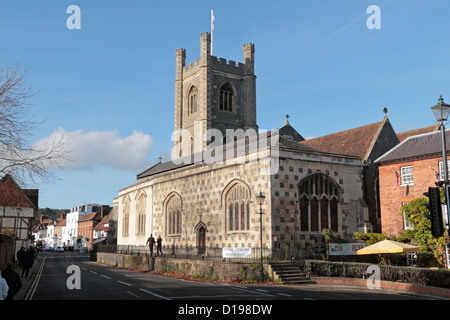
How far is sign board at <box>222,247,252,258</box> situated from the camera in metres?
24.9

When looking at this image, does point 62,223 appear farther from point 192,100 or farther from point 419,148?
point 419,148

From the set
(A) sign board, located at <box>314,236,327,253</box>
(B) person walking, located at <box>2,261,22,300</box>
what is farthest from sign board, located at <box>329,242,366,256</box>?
(B) person walking, located at <box>2,261,22,300</box>

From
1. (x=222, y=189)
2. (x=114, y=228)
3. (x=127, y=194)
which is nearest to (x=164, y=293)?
(x=222, y=189)

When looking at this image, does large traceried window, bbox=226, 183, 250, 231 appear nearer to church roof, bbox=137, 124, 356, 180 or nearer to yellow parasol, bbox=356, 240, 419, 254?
church roof, bbox=137, 124, 356, 180

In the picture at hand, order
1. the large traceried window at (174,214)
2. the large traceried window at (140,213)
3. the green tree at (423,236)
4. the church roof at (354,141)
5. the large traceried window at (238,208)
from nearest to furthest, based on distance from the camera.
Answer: the green tree at (423,236), the large traceried window at (238,208), the church roof at (354,141), the large traceried window at (174,214), the large traceried window at (140,213)

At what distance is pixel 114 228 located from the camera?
5347cm

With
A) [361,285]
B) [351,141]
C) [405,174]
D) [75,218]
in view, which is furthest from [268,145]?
[75,218]

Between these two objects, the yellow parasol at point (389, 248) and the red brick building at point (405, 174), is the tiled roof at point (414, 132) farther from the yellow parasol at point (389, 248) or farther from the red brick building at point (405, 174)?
the yellow parasol at point (389, 248)

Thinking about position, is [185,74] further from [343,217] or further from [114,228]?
[343,217]

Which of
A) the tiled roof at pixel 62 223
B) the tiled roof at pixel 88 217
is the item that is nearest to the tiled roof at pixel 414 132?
the tiled roof at pixel 88 217

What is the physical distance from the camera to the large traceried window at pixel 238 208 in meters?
27.8

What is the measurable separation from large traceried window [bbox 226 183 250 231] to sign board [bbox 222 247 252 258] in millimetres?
2303

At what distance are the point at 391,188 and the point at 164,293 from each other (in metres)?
20.8

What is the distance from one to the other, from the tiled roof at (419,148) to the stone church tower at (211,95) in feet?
94.2
